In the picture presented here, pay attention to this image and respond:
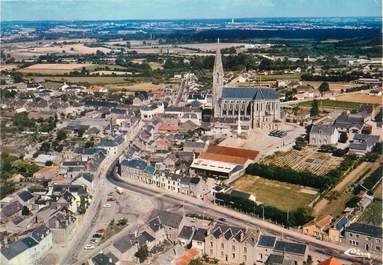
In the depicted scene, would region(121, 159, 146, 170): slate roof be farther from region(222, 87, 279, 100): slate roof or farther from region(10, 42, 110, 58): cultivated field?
region(10, 42, 110, 58): cultivated field

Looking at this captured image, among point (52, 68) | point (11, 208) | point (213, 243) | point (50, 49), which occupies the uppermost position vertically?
point (213, 243)

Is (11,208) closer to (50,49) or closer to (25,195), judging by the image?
A: (25,195)

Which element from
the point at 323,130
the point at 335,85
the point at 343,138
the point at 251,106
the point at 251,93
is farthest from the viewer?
the point at 335,85

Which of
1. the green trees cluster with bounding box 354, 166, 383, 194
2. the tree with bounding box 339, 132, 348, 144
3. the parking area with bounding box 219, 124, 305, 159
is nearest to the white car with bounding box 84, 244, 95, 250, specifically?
the green trees cluster with bounding box 354, 166, 383, 194

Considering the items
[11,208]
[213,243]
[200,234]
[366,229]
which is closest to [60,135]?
[11,208]

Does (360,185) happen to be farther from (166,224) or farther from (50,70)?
(50,70)

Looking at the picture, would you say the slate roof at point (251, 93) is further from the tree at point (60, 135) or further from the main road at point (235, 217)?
the main road at point (235, 217)

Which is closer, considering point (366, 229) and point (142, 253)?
point (142, 253)

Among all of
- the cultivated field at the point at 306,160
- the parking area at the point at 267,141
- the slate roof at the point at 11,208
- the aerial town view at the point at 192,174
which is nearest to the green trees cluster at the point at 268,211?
the aerial town view at the point at 192,174
